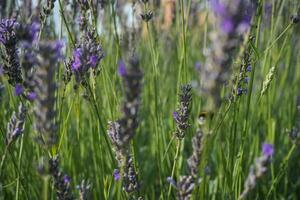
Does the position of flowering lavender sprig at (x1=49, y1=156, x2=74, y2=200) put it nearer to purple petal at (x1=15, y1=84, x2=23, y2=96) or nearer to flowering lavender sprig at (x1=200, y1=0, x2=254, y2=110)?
purple petal at (x1=15, y1=84, x2=23, y2=96)

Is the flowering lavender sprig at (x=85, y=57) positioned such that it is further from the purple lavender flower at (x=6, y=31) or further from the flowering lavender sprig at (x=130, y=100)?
the flowering lavender sprig at (x=130, y=100)

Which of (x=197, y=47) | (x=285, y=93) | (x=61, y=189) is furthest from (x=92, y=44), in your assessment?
(x=197, y=47)

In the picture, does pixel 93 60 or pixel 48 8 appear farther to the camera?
pixel 48 8

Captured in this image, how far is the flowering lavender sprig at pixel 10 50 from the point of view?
4.58 feet

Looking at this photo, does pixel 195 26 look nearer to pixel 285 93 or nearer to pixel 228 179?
pixel 285 93

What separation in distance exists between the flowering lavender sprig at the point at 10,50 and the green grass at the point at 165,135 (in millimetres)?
182

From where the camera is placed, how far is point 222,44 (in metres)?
0.85

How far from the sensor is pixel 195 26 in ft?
14.3

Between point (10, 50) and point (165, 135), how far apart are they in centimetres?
115

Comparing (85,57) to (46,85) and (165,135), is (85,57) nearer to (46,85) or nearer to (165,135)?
(46,85)

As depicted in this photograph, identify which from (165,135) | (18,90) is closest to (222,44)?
(18,90)

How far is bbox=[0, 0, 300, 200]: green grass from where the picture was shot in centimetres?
165

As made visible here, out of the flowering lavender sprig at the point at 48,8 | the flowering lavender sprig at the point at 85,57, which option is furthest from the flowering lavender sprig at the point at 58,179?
the flowering lavender sprig at the point at 48,8

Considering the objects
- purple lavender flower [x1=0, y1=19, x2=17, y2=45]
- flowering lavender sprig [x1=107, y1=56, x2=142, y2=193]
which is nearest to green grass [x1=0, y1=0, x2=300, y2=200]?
flowering lavender sprig [x1=107, y1=56, x2=142, y2=193]
